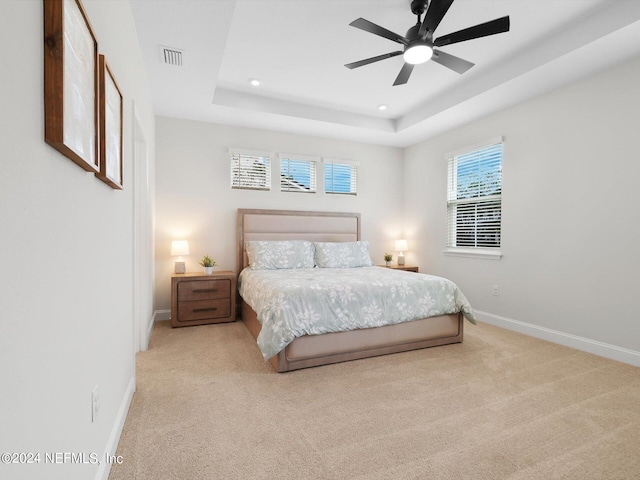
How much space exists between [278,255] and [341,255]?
34.5 inches

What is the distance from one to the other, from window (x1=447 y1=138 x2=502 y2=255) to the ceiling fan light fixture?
199 centimetres

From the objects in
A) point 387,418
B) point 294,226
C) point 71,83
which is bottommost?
point 387,418

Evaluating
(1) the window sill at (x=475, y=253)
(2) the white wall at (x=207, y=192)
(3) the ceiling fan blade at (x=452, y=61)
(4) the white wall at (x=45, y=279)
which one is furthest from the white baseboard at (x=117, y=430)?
(1) the window sill at (x=475, y=253)

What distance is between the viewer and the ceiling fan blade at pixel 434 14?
6.64 ft

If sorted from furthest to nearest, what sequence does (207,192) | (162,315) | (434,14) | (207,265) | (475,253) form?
(207,192), (475,253), (162,315), (207,265), (434,14)

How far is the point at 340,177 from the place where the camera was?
5.24m

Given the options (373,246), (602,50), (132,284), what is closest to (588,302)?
(602,50)

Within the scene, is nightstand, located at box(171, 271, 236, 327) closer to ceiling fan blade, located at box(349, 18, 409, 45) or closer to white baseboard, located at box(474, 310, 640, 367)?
ceiling fan blade, located at box(349, 18, 409, 45)

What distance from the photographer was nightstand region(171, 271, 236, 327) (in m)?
3.82

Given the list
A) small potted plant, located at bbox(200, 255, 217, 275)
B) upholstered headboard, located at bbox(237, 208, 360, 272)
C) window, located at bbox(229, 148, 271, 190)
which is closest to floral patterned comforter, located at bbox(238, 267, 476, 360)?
small potted plant, located at bbox(200, 255, 217, 275)

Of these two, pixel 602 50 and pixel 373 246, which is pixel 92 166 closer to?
pixel 602 50

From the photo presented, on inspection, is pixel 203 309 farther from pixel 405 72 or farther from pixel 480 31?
pixel 480 31

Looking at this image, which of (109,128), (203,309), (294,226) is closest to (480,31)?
(109,128)

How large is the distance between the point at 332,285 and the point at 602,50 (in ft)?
9.78
